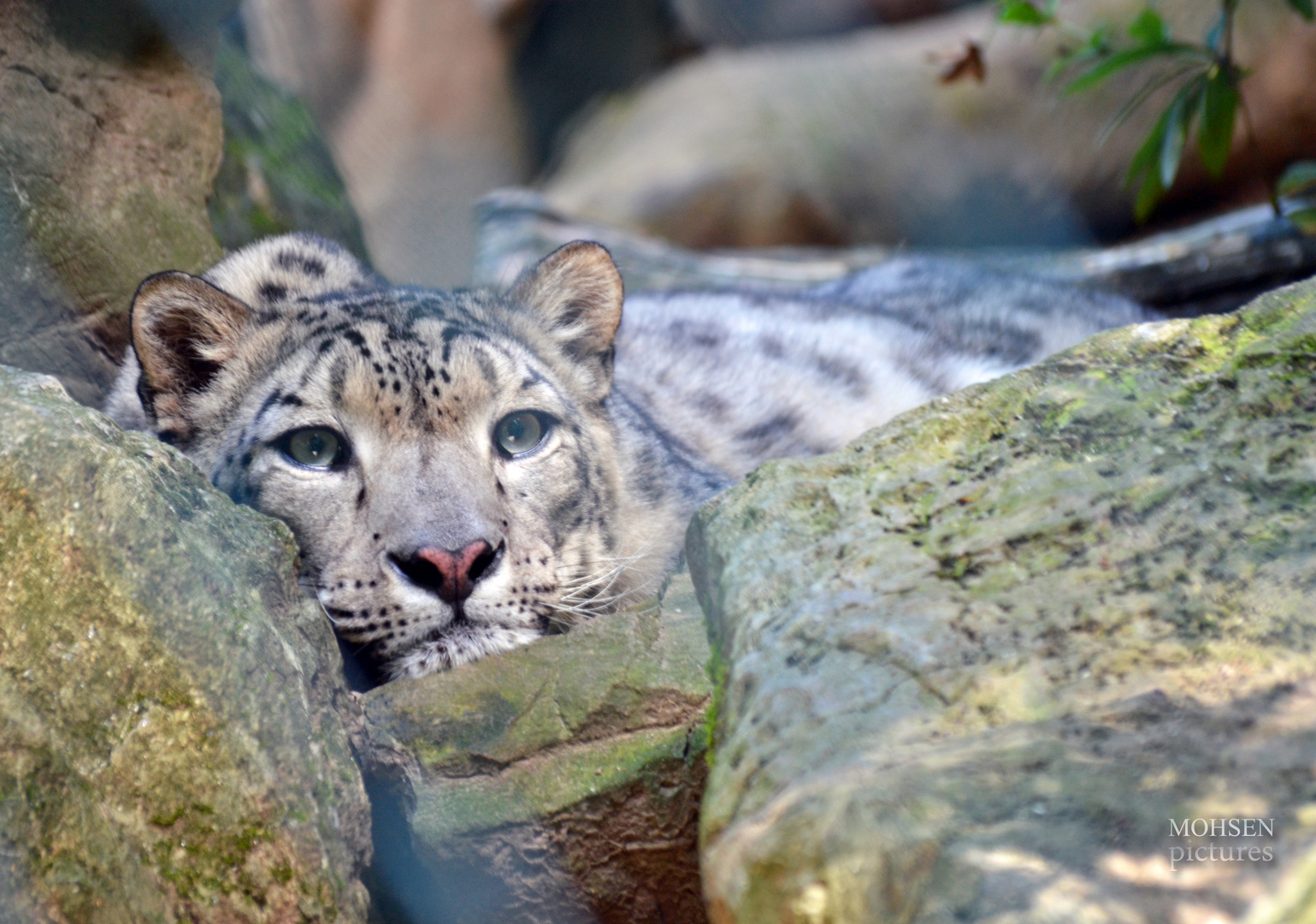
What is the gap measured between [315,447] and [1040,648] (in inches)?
61.0

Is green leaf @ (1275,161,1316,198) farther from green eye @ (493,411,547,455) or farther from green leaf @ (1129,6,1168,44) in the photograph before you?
green eye @ (493,411,547,455)

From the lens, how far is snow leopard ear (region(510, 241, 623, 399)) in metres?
3.05

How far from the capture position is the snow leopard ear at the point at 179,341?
2.54m

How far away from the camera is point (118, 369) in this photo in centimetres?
309

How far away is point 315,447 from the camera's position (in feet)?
8.05

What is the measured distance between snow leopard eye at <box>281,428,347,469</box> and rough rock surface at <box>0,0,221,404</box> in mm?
753

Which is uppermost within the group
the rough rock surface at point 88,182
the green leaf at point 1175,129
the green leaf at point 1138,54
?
the rough rock surface at point 88,182

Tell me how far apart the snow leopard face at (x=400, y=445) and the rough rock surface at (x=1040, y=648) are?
44 centimetres

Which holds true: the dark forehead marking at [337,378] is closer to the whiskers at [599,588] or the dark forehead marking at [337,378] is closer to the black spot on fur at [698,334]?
the whiskers at [599,588]

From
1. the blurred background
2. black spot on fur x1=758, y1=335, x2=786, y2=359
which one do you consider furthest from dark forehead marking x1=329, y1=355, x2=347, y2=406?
the blurred background

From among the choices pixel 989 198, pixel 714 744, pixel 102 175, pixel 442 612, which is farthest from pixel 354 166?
pixel 714 744

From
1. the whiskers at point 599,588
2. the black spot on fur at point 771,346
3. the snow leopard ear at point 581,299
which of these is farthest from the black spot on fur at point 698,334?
the whiskers at point 599,588

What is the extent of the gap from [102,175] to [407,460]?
133 cm

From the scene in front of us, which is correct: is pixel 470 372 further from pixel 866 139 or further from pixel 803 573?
pixel 866 139
